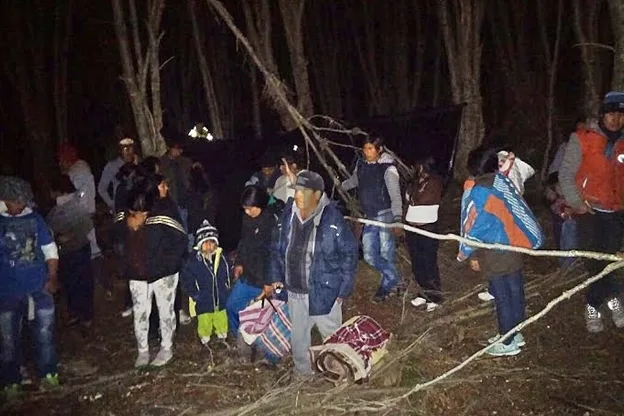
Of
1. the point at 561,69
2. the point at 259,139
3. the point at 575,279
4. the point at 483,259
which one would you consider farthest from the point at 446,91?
the point at 483,259

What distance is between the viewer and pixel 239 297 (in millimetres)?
5789

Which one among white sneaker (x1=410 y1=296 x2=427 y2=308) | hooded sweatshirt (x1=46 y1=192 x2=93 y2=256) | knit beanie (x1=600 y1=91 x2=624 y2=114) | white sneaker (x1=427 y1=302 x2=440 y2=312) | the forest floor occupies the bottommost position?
the forest floor

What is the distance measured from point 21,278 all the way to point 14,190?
0.67 meters

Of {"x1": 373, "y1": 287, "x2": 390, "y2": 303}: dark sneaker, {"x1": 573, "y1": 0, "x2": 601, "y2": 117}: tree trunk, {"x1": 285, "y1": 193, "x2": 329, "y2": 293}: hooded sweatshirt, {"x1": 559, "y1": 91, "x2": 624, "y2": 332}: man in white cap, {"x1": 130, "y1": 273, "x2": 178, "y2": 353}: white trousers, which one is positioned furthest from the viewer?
{"x1": 573, "y1": 0, "x2": 601, "y2": 117}: tree trunk

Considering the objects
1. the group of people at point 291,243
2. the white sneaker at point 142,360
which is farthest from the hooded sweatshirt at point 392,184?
the white sneaker at point 142,360

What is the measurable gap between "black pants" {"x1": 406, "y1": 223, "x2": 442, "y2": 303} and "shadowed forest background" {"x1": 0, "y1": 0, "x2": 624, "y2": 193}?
4.26 m

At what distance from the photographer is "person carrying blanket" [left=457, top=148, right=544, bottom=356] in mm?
5043

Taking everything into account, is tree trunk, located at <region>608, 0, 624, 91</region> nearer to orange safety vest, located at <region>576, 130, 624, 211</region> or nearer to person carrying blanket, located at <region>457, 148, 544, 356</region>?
orange safety vest, located at <region>576, 130, 624, 211</region>

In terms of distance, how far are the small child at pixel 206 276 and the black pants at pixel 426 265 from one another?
6.14ft

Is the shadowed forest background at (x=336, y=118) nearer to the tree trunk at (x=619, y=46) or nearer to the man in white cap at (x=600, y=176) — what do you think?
the tree trunk at (x=619, y=46)

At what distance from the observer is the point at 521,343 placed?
5.58m

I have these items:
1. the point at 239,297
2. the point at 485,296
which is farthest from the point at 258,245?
the point at 485,296

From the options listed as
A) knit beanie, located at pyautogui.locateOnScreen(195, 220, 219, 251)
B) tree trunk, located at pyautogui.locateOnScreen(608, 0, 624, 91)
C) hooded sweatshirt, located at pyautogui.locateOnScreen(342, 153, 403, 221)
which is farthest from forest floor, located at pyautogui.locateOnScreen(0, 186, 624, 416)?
tree trunk, located at pyautogui.locateOnScreen(608, 0, 624, 91)

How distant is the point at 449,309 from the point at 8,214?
400cm
